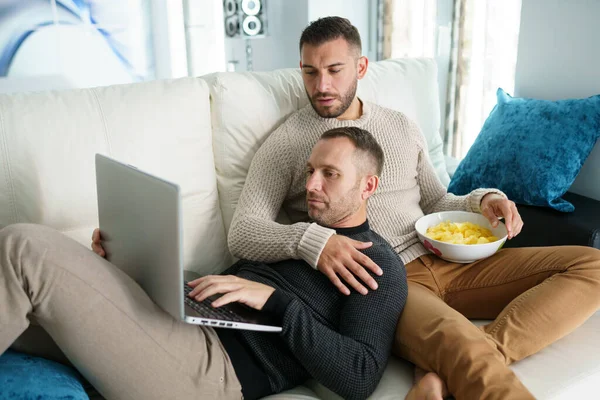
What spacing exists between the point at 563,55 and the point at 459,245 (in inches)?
43.4

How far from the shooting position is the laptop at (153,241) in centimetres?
112

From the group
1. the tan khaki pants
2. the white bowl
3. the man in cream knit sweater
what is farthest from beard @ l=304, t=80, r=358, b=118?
the tan khaki pants

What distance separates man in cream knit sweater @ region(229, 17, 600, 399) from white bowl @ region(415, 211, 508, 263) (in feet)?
0.12

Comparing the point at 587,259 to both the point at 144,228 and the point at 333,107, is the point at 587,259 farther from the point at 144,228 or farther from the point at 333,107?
the point at 144,228

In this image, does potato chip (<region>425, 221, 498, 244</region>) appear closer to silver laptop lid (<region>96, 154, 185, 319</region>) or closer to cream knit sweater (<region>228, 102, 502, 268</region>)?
cream knit sweater (<region>228, 102, 502, 268</region>)

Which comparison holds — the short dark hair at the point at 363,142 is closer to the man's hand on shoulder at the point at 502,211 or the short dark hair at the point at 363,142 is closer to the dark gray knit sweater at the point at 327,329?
the dark gray knit sweater at the point at 327,329

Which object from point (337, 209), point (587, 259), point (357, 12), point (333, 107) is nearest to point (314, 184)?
point (337, 209)

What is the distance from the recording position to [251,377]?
1.36 metres

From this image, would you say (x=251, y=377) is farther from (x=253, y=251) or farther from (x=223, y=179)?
(x=223, y=179)

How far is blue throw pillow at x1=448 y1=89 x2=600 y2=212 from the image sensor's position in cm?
202

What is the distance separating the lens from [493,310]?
172 cm

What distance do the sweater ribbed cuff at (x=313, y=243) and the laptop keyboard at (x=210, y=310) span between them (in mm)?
299

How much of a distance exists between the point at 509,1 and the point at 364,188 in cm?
199

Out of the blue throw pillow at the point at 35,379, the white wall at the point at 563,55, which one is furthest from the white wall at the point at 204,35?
the blue throw pillow at the point at 35,379
